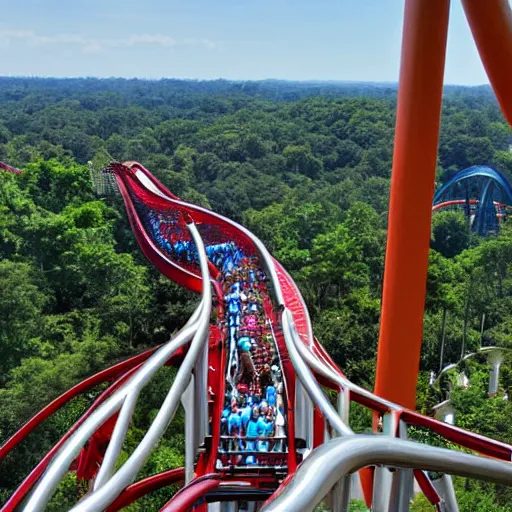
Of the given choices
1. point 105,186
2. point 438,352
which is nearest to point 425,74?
point 438,352

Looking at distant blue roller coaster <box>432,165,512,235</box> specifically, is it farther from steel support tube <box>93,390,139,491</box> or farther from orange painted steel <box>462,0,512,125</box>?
steel support tube <box>93,390,139,491</box>

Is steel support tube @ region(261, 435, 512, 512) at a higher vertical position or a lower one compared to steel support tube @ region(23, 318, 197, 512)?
higher

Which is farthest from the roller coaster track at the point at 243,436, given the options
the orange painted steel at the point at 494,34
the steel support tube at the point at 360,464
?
the orange painted steel at the point at 494,34

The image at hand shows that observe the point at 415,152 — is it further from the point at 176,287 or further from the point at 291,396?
the point at 176,287

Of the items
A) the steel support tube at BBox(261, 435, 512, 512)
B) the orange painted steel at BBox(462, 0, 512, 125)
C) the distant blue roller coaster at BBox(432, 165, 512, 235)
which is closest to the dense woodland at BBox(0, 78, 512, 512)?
the distant blue roller coaster at BBox(432, 165, 512, 235)

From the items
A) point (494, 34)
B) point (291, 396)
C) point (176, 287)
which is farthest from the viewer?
point (176, 287)

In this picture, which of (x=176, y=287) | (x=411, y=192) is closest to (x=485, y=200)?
(x=176, y=287)

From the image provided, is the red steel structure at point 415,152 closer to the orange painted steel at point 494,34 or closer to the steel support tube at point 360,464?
the orange painted steel at point 494,34

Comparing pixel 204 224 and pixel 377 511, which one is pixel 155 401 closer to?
pixel 204 224
